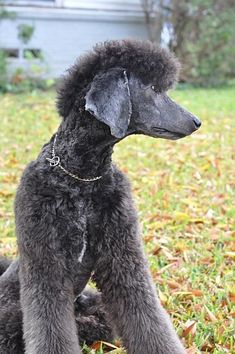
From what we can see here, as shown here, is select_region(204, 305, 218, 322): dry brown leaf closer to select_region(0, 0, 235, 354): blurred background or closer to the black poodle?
select_region(0, 0, 235, 354): blurred background

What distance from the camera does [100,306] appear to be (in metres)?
3.34

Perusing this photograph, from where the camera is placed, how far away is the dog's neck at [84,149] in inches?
113

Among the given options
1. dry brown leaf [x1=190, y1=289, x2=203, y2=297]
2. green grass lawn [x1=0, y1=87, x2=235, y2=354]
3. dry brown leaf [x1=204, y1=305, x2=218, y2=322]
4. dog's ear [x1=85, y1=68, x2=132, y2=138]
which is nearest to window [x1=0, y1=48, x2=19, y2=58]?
green grass lawn [x1=0, y1=87, x2=235, y2=354]

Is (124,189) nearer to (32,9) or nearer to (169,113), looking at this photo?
(169,113)

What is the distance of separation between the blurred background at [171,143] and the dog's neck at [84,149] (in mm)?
660

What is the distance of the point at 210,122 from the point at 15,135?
325cm

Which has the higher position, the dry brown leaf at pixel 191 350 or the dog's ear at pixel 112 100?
the dog's ear at pixel 112 100

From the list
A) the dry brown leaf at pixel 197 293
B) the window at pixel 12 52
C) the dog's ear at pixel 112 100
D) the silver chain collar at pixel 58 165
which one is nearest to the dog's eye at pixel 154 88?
the dog's ear at pixel 112 100

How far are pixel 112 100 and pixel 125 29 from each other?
13175mm

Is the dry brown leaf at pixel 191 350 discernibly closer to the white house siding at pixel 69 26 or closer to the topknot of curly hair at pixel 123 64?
the topknot of curly hair at pixel 123 64

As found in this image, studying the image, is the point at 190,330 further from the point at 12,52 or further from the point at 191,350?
the point at 12,52

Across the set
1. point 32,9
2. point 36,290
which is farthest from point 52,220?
point 32,9

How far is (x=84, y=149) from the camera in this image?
2891 millimetres

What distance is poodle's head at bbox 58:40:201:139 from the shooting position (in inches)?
110
